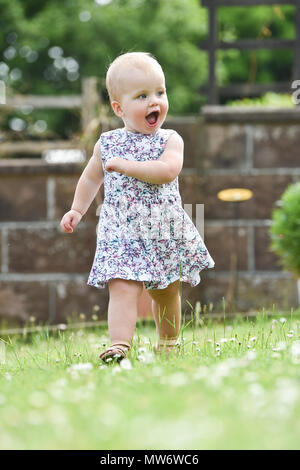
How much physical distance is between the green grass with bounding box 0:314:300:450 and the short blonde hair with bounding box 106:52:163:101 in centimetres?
130

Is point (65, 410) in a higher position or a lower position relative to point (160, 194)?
lower

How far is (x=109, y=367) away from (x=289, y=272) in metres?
3.38

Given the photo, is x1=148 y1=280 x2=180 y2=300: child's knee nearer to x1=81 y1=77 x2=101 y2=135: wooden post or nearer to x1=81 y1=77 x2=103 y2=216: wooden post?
x1=81 y1=77 x2=103 y2=216: wooden post

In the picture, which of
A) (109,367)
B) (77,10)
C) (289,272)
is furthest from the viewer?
(77,10)

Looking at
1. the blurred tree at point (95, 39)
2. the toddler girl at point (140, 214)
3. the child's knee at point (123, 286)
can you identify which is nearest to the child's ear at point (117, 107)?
the toddler girl at point (140, 214)

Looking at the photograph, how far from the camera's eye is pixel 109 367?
8.81 ft

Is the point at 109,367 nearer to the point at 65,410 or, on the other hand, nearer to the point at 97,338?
the point at 65,410

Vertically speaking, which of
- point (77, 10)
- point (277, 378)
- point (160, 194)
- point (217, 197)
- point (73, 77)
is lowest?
point (277, 378)

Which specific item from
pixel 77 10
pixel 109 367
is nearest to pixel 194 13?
pixel 77 10

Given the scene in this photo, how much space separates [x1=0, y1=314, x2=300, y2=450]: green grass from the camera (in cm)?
153

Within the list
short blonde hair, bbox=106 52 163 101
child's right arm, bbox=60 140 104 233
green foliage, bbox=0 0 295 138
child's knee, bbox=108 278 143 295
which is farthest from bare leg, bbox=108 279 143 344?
green foliage, bbox=0 0 295 138

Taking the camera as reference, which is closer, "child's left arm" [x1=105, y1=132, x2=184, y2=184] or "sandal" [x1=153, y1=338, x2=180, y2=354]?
"child's left arm" [x1=105, y1=132, x2=184, y2=184]

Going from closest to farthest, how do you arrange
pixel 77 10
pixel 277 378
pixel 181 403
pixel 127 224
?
pixel 181 403
pixel 277 378
pixel 127 224
pixel 77 10

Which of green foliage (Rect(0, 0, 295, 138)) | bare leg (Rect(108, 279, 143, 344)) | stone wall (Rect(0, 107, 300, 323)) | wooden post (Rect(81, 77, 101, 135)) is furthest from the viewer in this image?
green foliage (Rect(0, 0, 295, 138))
